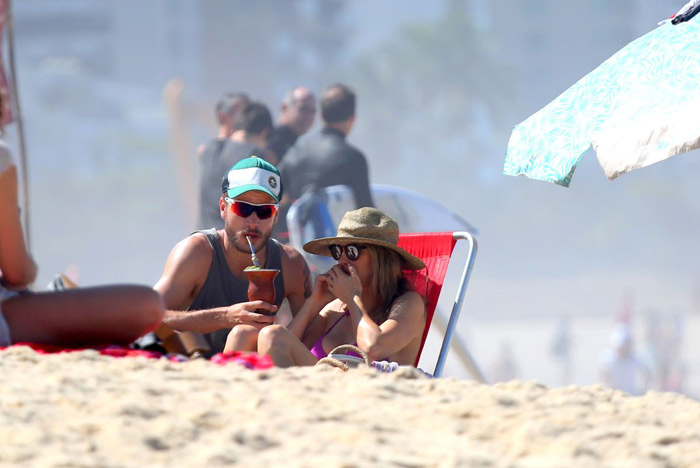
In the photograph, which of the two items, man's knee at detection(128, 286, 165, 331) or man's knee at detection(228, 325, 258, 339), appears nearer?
man's knee at detection(128, 286, 165, 331)

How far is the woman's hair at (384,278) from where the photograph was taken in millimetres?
4109

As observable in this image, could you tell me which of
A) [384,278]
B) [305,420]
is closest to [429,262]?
[384,278]

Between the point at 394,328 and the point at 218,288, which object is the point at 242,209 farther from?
the point at 394,328

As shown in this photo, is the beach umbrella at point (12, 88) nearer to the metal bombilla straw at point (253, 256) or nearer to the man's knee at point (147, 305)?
the metal bombilla straw at point (253, 256)

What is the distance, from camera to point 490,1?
225 ft

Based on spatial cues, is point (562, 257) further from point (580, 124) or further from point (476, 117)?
point (580, 124)

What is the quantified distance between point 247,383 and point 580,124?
1966 millimetres

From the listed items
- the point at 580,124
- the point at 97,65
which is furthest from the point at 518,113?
the point at 580,124

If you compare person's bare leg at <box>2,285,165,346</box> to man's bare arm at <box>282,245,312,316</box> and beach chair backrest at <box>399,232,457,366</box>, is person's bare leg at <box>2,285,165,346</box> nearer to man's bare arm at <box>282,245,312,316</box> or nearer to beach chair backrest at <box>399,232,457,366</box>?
man's bare arm at <box>282,245,312,316</box>

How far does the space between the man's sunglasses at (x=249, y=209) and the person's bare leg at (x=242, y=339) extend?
0.59 m

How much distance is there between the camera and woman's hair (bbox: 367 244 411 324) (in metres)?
4.11

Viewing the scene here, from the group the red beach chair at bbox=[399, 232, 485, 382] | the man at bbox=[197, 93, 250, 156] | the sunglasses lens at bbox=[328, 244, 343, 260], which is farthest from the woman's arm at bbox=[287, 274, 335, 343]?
the man at bbox=[197, 93, 250, 156]

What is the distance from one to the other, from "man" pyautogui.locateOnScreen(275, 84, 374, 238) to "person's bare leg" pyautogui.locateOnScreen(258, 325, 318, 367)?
8.50 feet

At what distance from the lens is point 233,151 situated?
6418mm
